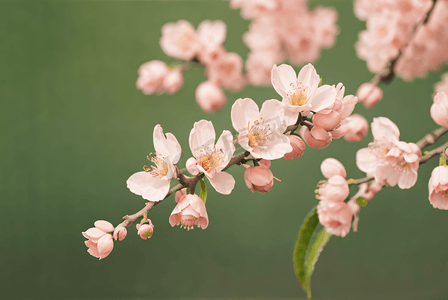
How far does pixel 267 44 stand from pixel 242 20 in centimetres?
45

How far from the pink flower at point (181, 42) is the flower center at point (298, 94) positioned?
35cm

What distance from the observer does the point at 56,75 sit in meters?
1.16

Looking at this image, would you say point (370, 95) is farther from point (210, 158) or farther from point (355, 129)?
point (210, 158)

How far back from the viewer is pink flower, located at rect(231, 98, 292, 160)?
28 cm

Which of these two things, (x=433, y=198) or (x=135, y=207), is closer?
(x=433, y=198)

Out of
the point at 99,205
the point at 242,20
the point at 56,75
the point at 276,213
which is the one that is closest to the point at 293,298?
the point at 276,213

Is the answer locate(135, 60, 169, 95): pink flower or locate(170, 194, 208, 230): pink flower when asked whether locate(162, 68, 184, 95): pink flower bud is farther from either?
locate(170, 194, 208, 230): pink flower

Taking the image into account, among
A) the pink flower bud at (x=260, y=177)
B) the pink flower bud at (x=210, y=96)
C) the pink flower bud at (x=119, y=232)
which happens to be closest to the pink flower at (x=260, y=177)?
the pink flower bud at (x=260, y=177)

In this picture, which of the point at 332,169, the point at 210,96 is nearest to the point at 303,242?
the point at 332,169

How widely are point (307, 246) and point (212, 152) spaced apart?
24 centimetres

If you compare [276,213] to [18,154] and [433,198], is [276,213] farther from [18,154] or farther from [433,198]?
[18,154]

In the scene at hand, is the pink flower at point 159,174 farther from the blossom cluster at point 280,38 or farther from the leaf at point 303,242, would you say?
the blossom cluster at point 280,38

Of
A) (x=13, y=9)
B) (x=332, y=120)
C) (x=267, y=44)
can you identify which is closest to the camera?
(x=332, y=120)

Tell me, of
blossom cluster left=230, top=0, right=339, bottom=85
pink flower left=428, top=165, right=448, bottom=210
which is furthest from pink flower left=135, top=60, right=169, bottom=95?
pink flower left=428, top=165, right=448, bottom=210
